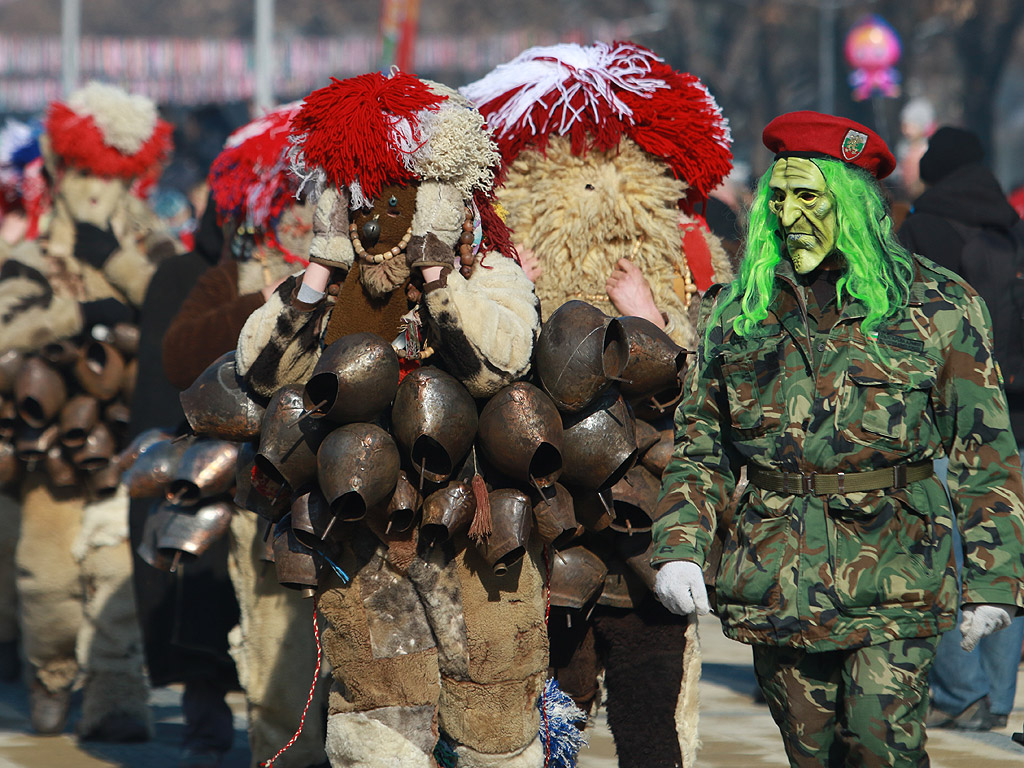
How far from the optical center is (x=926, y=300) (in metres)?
3.16

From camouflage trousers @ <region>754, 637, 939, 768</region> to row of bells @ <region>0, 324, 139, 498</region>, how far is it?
10.9ft

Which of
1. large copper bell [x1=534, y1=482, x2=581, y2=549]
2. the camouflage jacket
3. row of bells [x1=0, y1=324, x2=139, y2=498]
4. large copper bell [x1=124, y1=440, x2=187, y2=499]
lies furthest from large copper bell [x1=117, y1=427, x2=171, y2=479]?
the camouflage jacket

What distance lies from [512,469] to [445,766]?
797mm

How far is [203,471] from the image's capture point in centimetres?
450

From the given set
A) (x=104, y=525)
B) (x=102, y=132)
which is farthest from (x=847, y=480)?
(x=102, y=132)

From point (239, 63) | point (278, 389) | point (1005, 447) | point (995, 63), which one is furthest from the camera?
point (239, 63)

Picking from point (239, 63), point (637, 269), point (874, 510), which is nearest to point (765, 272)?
point (874, 510)

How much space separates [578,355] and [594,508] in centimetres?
49

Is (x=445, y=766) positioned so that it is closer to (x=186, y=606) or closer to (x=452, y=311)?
(x=452, y=311)

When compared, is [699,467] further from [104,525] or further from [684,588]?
[104,525]

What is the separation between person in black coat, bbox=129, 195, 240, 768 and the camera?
5086 millimetres

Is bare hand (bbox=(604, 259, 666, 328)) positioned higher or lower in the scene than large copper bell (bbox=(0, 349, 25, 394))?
higher

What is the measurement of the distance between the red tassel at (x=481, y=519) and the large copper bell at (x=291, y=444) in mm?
376

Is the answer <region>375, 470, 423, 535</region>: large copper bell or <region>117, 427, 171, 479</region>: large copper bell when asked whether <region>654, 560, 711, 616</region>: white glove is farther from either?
<region>117, 427, 171, 479</region>: large copper bell
